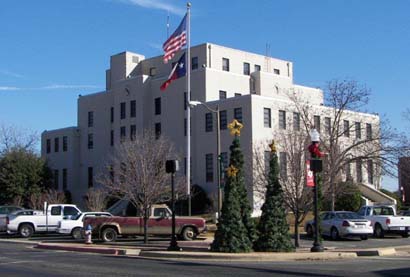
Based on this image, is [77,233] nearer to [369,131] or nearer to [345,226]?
[345,226]

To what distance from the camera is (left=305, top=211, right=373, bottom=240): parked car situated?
32.0 meters

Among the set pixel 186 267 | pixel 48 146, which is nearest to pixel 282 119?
pixel 48 146

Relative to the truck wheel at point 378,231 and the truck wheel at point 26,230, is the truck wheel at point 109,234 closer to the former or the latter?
the truck wheel at point 26,230

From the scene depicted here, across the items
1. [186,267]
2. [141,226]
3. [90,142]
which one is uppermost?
[90,142]

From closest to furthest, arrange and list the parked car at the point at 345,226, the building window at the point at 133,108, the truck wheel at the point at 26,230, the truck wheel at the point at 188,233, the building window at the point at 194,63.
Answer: the truck wheel at the point at 188,233 → the parked car at the point at 345,226 → the truck wheel at the point at 26,230 → the building window at the point at 194,63 → the building window at the point at 133,108

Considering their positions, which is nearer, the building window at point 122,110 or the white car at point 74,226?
the white car at point 74,226

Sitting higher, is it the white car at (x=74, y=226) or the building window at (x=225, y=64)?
the building window at (x=225, y=64)

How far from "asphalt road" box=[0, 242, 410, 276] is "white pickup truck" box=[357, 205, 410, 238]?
1194cm

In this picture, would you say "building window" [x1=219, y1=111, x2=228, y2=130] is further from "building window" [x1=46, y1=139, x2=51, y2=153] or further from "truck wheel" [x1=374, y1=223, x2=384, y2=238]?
"building window" [x1=46, y1=139, x2=51, y2=153]

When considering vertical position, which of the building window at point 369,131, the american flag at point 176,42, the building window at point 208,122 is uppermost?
the american flag at point 176,42

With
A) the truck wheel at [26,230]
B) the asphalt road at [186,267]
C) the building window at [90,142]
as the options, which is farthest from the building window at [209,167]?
the asphalt road at [186,267]

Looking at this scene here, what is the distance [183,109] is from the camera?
2227 inches

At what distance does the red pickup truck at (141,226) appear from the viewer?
3080cm

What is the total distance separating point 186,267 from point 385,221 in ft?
60.7
